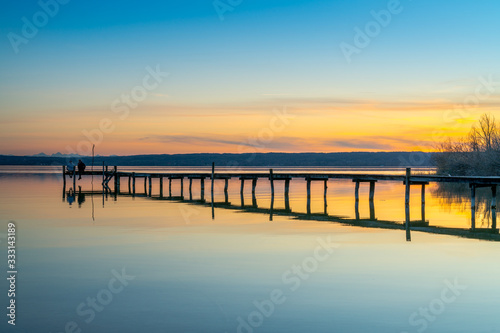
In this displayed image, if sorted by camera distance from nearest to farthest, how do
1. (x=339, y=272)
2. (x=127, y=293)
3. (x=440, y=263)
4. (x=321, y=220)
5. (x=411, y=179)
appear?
1. (x=127, y=293)
2. (x=339, y=272)
3. (x=440, y=263)
4. (x=321, y=220)
5. (x=411, y=179)

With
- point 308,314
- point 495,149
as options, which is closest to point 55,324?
point 308,314

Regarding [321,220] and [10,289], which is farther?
[321,220]

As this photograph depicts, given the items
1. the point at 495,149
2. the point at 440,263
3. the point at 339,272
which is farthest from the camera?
the point at 495,149

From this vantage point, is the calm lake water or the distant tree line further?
the distant tree line

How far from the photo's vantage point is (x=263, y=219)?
2633cm

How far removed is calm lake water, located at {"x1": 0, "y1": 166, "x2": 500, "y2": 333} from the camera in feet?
33.1

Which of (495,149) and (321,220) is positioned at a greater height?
(495,149)

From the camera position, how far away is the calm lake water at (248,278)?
398 inches

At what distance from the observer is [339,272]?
46.3ft

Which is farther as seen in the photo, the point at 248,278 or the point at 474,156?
the point at 474,156

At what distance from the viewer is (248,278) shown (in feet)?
44.2

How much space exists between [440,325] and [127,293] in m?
6.02

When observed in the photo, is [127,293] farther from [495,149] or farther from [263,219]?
[495,149]

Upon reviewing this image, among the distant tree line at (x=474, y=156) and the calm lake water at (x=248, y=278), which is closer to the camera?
the calm lake water at (x=248, y=278)
